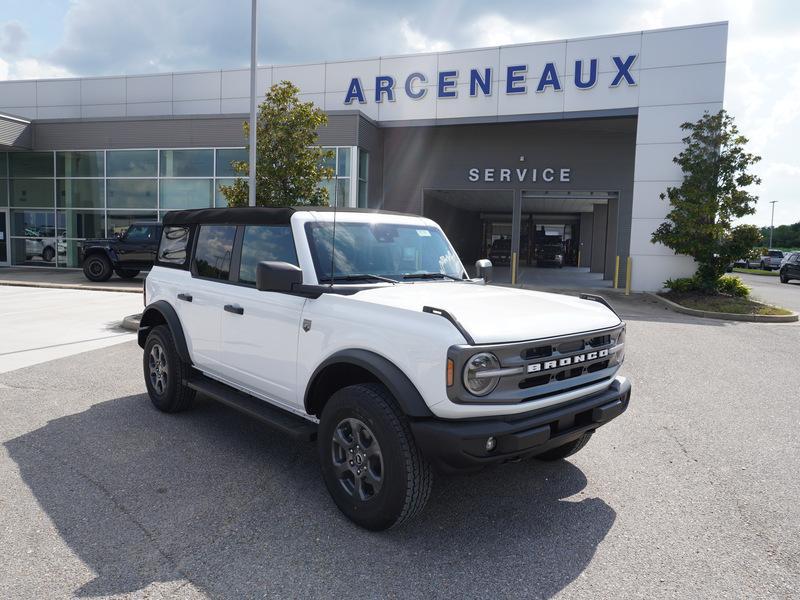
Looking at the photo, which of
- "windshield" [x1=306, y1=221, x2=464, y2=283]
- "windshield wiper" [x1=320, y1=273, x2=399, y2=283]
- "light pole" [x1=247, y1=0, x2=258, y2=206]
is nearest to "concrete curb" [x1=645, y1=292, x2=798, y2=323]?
"light pole" [x1=247, y1=0, x2=258, y2=206]

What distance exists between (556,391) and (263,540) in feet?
5.92

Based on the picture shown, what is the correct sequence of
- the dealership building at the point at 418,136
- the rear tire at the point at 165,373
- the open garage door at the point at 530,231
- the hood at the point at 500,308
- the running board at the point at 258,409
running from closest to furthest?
the hood at the point at 500,308 < the running board at the point at 258,409 < the rear tire at the point at 165,373 < the dealership building at the point at 418,136 < the open garage door at the point at 530,231

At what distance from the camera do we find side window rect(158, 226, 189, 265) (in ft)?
17.3

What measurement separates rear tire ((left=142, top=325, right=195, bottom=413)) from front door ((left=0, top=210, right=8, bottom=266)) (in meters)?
22.3

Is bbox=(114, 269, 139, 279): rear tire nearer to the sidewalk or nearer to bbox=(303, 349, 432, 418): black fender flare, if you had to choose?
the sidewalk

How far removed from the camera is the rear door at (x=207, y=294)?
4598mm

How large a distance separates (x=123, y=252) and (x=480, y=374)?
56.1ft

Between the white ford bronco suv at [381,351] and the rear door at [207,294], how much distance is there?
0.02 m

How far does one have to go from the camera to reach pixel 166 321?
522cm

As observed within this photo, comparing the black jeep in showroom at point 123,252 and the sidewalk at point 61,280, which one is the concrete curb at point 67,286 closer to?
the sidewalk at point 61,280

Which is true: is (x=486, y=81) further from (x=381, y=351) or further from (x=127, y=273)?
(x=381, y=351)

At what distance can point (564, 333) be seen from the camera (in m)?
3.30

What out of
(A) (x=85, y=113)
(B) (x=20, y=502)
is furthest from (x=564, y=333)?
(A) (x=85, y=113)

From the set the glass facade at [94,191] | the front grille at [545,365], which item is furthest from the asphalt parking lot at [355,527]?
the glass facade at [94,191]
